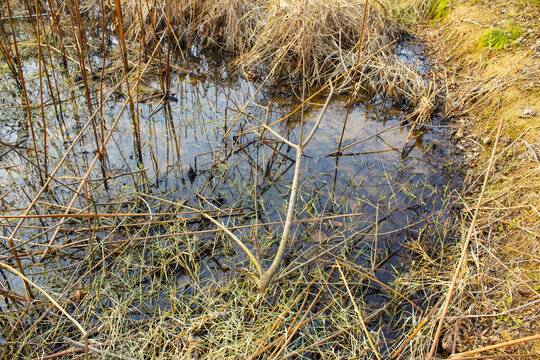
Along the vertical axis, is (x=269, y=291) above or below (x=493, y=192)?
below

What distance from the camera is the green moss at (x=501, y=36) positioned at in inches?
144

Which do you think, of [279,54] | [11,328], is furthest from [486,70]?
[11,328]

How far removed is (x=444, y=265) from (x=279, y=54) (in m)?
3.01

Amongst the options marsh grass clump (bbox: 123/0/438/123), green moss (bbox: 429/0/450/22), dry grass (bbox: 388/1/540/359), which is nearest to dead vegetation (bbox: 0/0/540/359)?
dry grass (bbox: 388/1/540/359)

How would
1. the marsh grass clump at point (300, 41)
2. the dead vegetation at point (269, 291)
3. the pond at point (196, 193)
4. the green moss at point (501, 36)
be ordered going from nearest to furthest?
the dead vegetation at point (269, 291) < the pond at point (196, 193) < the green moss at point (501, 36) < the marsh grass clump at point (300, 41)

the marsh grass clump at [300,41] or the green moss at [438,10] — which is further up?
the green moss at [438,10]

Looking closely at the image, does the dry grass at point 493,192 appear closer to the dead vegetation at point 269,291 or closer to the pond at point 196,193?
the dead vegetation at point 269,291

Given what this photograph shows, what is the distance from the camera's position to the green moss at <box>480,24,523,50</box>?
12.0 feet

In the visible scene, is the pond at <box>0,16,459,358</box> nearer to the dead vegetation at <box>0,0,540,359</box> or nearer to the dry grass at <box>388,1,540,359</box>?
the dead vegetation at <box>0,0,540,359</box>

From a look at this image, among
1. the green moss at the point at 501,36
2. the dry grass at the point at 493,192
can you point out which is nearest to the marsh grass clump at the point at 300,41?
the dry grass at the point at 493,192

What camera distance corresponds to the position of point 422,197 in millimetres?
2701

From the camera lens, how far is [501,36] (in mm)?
3736

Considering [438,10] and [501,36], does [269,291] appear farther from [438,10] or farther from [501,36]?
[438,10]

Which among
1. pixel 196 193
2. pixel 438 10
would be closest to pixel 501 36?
pixel 438 10
